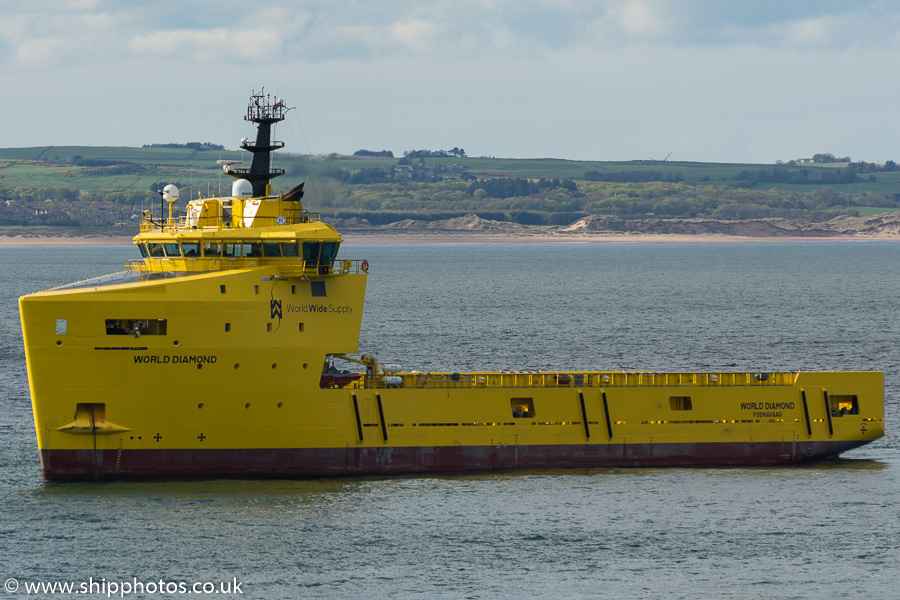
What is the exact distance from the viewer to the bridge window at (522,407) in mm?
37125

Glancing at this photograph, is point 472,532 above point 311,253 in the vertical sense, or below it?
below

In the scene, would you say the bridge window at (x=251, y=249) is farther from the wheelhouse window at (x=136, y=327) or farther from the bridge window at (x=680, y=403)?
the bridge window at (x=680, y=403)

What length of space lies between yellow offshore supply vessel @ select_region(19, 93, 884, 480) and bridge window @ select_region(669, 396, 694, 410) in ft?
0.31

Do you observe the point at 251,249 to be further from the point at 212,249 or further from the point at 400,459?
the point at 400,459

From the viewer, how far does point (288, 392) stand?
34.9m

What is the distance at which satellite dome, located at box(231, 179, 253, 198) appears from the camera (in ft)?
122

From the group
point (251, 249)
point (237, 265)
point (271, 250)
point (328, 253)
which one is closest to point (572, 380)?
point (328, 253)

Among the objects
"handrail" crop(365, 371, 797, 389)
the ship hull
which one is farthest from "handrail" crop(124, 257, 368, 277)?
the ship hull

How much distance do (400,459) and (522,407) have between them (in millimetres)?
4178

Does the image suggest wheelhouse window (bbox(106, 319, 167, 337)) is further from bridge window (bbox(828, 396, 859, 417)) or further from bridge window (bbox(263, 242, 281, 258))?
bridge window (bbox(828, 396, 859, 417))

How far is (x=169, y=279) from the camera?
34.2 metres

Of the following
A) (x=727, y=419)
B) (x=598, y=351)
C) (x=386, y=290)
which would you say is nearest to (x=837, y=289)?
(x=386, y=290)

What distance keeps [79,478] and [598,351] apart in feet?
113

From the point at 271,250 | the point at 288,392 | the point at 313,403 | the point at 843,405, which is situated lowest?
the point at 843,405
